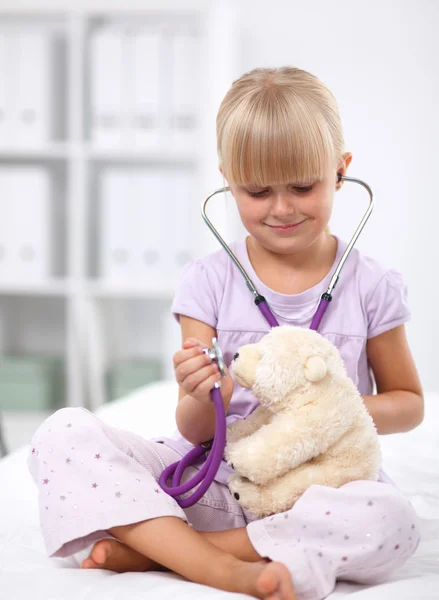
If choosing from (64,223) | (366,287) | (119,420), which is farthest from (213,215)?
(366,287)

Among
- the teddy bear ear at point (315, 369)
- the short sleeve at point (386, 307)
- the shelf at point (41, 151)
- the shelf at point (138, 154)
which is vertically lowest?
the teddy bear ear at point (315, 369)

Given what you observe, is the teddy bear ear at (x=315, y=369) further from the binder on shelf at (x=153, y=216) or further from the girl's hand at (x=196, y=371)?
the binder on shelf at (x=153, y=216)

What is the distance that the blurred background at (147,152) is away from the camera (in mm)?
2361

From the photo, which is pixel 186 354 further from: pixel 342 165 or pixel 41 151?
pixel 41 151

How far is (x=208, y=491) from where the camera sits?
102 centimetres

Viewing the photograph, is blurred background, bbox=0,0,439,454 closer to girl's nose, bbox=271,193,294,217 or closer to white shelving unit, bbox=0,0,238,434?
white shelving unit, bbox=0,0,238,434

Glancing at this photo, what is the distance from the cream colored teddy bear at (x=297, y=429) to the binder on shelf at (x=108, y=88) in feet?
5.22

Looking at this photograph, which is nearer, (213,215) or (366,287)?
(366,287)

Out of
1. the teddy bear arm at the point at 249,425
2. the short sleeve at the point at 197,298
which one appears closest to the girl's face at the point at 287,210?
the short sleeve at the point at 197,298

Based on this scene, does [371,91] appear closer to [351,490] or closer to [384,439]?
[384,439]

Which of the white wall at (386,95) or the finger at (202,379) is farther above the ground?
the white wall at (386,95)

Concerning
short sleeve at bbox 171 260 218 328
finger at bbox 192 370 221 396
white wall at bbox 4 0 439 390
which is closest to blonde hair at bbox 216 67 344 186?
short sleeve at bbox 171 260 218 328

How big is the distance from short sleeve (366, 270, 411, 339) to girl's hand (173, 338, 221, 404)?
1.04ft

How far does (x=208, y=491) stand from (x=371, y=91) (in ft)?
6.14
